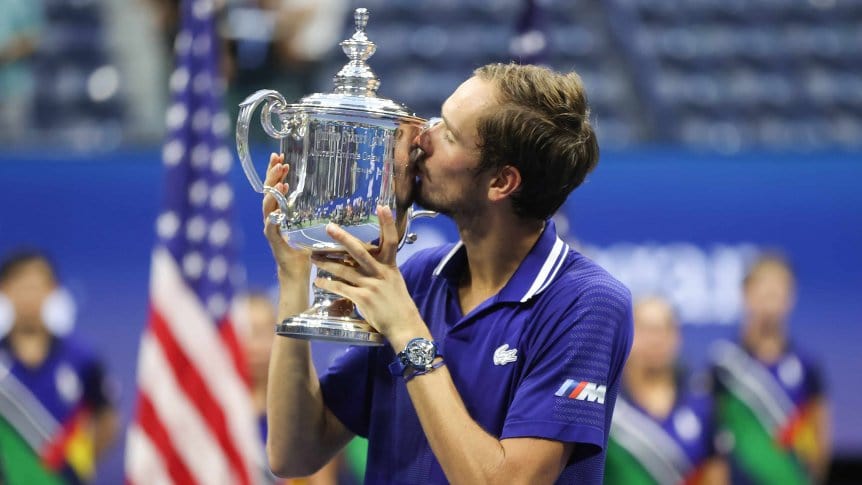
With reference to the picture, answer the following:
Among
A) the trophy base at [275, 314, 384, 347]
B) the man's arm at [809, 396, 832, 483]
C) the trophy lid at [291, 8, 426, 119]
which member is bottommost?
the man's arm at [809, 396, 832, 483]

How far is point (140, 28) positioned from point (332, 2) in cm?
81

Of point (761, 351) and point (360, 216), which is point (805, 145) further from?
point (360, 216)

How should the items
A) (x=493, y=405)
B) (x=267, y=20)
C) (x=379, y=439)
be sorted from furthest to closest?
(x=267, y=20), (x=379, y=439), (x=493, y=405)

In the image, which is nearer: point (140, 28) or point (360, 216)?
point (360, 216)

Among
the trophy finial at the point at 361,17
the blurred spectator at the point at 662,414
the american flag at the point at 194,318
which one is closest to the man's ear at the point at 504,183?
the trophy finial at the point at 361,17

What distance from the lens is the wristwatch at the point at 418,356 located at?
6.04 ft

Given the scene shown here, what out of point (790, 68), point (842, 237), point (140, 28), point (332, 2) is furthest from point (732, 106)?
point (140, 28)

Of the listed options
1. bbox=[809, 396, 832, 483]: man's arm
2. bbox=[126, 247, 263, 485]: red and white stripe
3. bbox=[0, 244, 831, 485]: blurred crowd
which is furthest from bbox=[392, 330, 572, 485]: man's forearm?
bbox=[809, 396, 832, 483]: man's arm

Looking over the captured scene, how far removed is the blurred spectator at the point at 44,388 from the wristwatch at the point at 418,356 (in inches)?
124

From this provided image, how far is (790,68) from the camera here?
6402mm

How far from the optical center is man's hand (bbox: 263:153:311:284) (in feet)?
6.52

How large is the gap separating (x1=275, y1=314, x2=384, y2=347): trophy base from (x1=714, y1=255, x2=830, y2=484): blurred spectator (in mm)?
3186

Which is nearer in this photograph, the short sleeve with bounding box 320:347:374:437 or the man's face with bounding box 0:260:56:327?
the short sleeve with bounding box 320:347:374:437

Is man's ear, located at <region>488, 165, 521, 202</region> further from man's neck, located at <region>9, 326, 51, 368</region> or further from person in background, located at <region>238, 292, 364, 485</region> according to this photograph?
man's neck, located at <region>9, 326, 51, 368</region>
